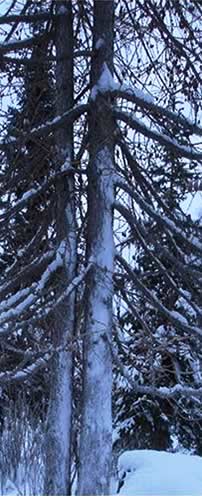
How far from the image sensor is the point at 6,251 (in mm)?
6910

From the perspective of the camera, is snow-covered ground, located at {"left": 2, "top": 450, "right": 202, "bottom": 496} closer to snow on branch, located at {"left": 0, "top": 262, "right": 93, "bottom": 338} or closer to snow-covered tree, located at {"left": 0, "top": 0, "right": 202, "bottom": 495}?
snow-covered tree, located at {"left": 0, "top": 0, "right": 202, "bottom": 495}

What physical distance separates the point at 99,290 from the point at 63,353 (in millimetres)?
639

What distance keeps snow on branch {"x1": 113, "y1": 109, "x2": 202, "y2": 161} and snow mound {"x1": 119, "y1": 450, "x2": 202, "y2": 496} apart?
2.84m

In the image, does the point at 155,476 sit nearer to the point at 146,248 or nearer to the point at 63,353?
the point at 63,353

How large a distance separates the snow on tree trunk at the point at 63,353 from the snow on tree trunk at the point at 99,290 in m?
0.20

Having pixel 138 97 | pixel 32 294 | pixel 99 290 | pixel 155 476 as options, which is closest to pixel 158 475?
pixel 155 476

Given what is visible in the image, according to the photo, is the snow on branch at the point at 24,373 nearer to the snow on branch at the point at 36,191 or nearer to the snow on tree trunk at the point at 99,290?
the snow on tree trunk at the point at 99,290

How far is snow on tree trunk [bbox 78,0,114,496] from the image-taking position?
5832 mm

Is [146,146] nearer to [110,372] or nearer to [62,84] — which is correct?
[62,84]

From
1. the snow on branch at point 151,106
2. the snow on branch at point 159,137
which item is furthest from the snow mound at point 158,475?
the snow on branch at point 151,106

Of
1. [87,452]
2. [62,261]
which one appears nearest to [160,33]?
[62,261]

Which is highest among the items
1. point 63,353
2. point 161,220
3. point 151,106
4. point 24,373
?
point 151,106

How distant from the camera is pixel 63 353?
6289 millimetres

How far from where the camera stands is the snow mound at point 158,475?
6.54m
